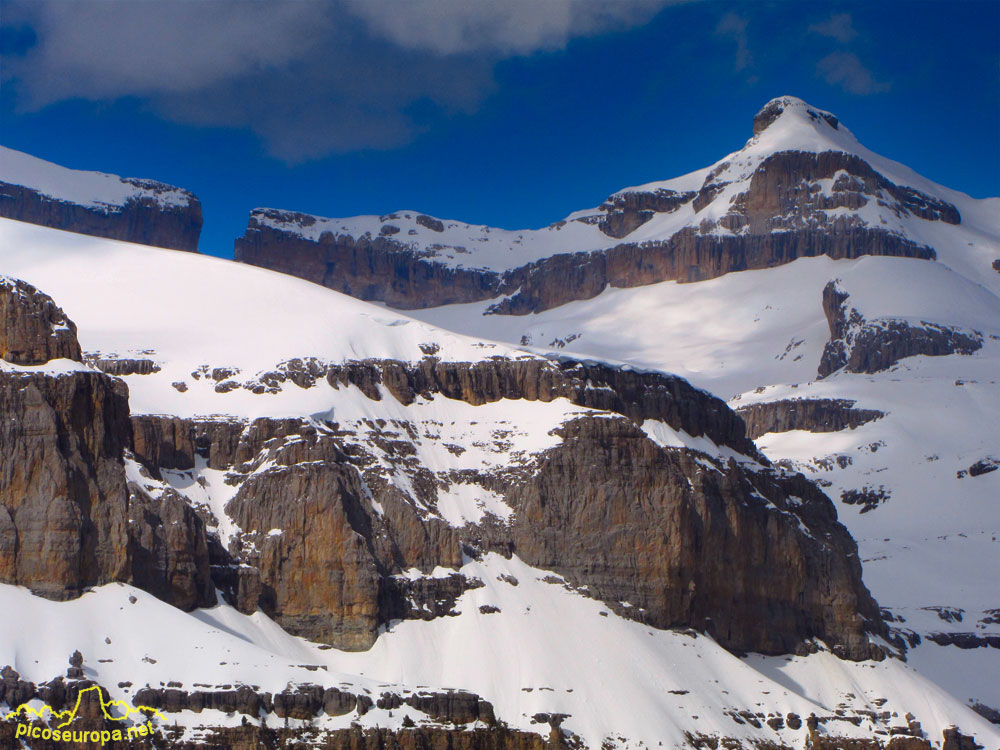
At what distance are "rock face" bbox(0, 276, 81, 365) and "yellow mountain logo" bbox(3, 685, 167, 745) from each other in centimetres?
3449

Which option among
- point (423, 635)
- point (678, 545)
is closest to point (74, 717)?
point (423, 635)

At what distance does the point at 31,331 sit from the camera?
152125 mm

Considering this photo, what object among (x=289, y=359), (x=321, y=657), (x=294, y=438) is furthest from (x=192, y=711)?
(x=289, y=359)

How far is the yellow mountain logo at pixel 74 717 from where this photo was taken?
127 metres

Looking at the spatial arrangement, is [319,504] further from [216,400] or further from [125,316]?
[125,316]

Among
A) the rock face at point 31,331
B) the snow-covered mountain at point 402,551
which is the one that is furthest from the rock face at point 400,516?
the rock face at point 31,331

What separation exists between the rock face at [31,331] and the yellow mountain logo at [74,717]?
1358 inches

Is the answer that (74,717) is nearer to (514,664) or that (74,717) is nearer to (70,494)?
(70,494)

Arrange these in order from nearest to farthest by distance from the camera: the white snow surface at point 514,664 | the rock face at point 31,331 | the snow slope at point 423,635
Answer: the white snow surface at point 514,664 → the snow slope at point 423,635 → the rock face at point 31,331

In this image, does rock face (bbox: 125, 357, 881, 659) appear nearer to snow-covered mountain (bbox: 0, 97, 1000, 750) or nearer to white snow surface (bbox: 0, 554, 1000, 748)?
snow-covered mountain (bbox: 0, 97, 1000, 750)

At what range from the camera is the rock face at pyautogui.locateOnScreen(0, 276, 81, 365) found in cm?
15138

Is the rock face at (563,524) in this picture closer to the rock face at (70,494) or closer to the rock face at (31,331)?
the rock face at (70,494)

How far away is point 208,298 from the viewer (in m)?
199

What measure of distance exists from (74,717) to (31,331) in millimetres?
39307
